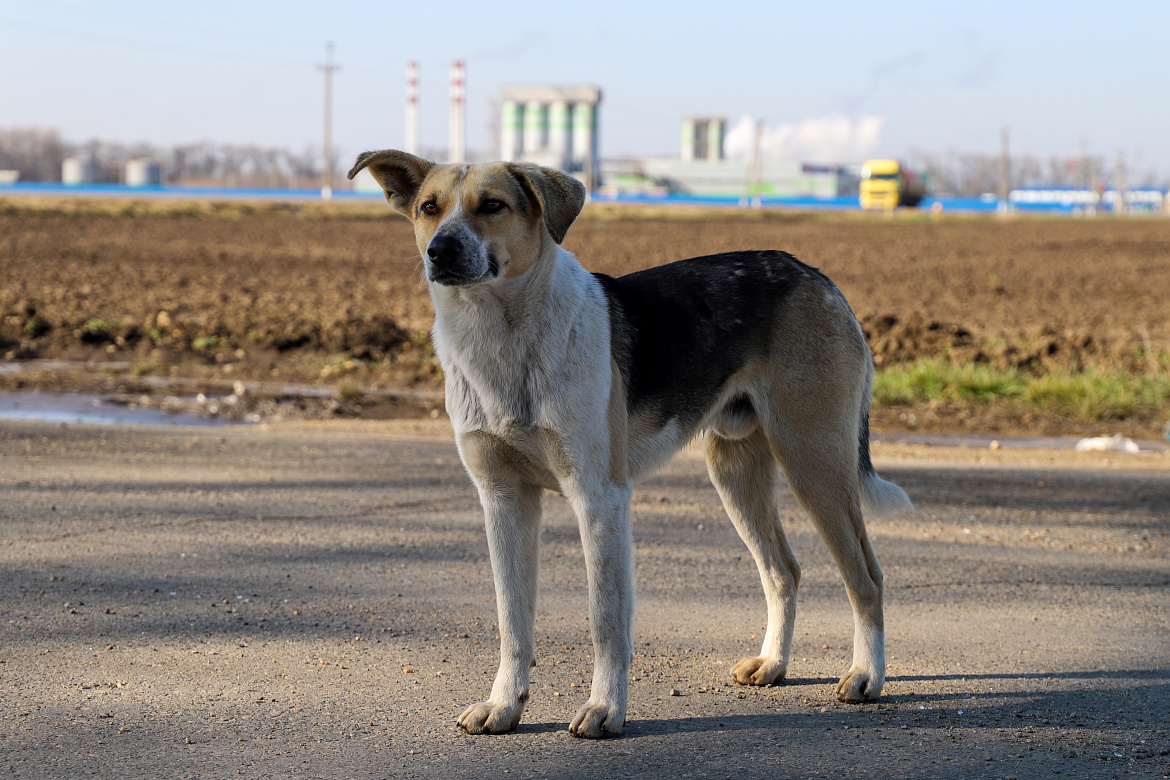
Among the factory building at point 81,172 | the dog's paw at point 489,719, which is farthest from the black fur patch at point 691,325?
the factory building at point 81,172

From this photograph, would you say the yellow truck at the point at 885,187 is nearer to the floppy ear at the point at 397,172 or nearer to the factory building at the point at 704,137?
the factory building at the point at 704,137

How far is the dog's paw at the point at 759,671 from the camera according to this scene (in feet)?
15.4

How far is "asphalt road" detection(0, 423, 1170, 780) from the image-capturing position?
3.95 metres

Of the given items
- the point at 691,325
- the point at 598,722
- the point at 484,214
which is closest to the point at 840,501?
the point at 691,325

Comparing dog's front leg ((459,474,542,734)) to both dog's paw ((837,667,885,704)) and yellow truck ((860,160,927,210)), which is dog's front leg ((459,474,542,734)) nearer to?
dog's paw ((837,667,885,704))

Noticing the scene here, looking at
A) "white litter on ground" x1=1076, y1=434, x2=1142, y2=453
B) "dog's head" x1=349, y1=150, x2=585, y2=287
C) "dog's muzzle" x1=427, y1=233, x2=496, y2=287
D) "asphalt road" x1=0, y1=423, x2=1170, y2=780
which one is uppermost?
"dog's head" x1=349, y1=150, x2=585, y2=287

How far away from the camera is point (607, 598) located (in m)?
4.01

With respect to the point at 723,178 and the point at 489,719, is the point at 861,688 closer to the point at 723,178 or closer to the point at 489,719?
the point at 489,719

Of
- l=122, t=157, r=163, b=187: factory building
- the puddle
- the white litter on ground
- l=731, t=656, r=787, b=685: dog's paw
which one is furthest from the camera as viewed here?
l=122, t=157, r=163, b=187: factory building

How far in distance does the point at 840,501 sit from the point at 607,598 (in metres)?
1.08

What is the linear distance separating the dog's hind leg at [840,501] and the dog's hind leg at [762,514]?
0.34 meters

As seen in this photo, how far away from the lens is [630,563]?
4059mm

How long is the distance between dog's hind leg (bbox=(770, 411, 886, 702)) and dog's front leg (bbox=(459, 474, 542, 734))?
3.43 feet

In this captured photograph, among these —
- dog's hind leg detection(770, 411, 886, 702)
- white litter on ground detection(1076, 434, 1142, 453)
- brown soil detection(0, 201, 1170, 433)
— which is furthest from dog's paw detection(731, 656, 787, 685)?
white litter on ground detection(1076, 434, 1142, 453)
